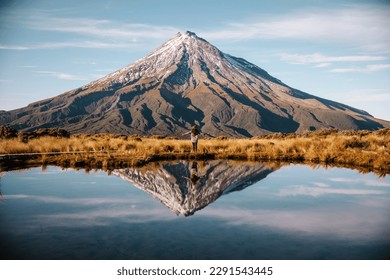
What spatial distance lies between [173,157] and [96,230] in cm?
1374

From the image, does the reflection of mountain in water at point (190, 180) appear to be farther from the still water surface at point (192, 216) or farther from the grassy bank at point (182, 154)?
the grassy bank at point (182, 154)

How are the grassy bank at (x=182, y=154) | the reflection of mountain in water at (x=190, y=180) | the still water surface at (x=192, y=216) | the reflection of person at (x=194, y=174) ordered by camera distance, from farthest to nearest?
the grassy bank at (x=182, y=154) → the reflection of person at (x=194, y=174) → the reflection of mountain in water at (x=190, y=180) → the still water surface at (x=192, y=216)

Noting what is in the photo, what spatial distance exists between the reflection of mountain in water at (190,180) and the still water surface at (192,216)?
0.12ft

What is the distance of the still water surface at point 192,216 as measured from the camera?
7.07m

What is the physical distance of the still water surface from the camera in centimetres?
707

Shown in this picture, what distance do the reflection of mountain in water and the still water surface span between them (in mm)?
37

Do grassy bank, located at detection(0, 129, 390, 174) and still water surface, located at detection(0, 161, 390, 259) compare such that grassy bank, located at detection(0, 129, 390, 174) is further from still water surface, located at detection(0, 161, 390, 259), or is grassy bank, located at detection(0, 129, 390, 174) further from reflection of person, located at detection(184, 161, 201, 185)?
still water surface, located at detection(0, 161, 390, 259)

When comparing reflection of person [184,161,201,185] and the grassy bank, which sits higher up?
the grassy bank

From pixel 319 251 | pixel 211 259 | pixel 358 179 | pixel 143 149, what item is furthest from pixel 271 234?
pixel 143 149

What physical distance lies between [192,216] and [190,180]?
470 cm

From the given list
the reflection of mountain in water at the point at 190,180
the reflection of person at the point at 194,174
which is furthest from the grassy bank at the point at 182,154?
the reflection of person at the point at 194,174

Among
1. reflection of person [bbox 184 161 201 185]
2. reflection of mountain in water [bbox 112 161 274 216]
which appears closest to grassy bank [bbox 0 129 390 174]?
reflection of mountain in water [bbox 112 161 274 216]

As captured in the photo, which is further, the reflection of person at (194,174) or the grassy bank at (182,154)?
the grassy bank at (182,154)

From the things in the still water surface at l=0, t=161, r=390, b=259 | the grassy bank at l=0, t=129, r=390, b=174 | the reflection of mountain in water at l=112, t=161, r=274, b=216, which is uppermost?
the grassy bank at l=0, t=129, r=390, b=174
